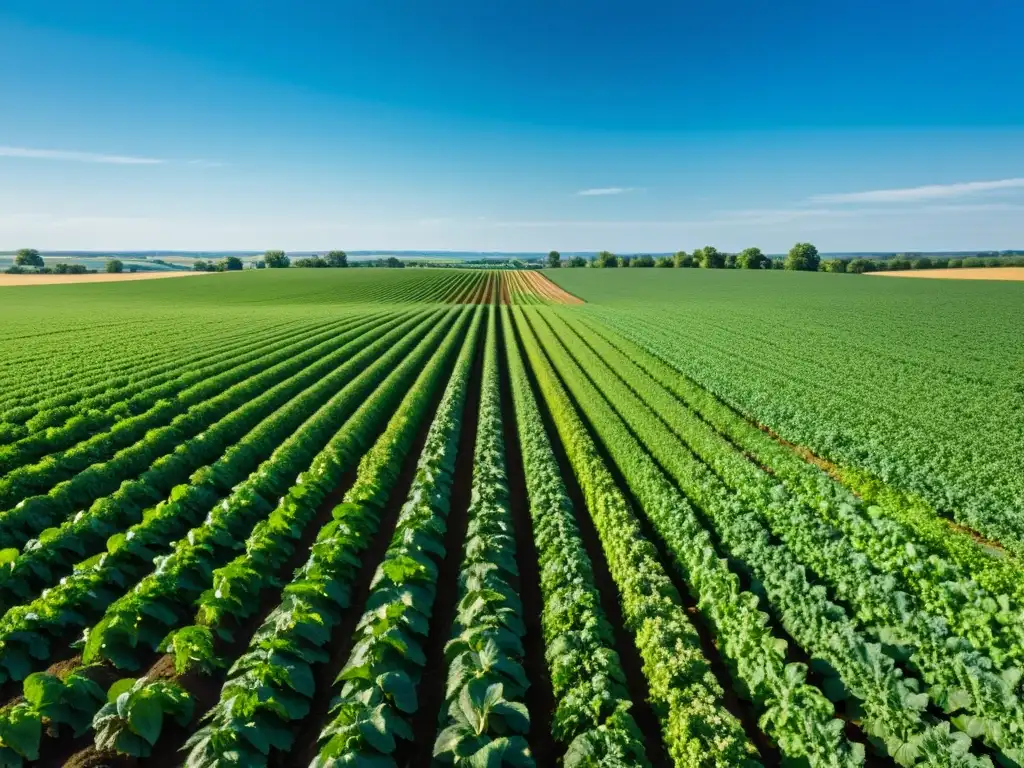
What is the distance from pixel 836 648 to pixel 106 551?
14.0 meters

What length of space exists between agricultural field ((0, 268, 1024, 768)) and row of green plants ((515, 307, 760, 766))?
0.05 metres

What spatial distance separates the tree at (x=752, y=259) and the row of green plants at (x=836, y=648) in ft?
495

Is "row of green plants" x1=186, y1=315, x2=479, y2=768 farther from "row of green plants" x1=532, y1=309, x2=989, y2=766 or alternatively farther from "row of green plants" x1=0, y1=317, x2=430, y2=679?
"row of green plants" x1=532, y1=309, x2=989, y2=766

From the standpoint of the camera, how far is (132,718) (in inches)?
233

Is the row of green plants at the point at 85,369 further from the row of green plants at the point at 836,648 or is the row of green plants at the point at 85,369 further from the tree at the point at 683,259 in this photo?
the tree at the point at 683,259

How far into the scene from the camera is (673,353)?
29.7m

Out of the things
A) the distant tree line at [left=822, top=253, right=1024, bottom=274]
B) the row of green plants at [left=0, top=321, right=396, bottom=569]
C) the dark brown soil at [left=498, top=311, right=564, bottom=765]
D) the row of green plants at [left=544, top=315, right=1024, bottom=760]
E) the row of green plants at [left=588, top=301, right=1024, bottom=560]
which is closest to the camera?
the row of green plants at [left=544, top=315, right=1024, bottom=760]

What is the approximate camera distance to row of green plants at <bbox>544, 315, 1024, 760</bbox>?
6074mm

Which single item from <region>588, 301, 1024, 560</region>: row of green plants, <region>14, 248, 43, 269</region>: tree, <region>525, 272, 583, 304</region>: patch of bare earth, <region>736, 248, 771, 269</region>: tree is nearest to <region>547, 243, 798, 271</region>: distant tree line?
<region>736, 248, 771, 269</region>: tree

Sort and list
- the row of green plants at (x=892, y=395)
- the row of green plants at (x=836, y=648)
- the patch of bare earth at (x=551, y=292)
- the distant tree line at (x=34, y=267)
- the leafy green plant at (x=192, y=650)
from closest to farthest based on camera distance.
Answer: the row of green plants at (x=836, y=648) → the leafy green plant at (x=192, y=650) → the row of green plants at (x=892, y=395) → the patch of bare earth at (x=551, y=292) → the distant tree line at (x=34, y=267)

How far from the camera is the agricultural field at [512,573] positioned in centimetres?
615

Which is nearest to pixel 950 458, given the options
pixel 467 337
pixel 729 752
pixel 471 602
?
pixel 729 752

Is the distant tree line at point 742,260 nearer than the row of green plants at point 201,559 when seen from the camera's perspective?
No

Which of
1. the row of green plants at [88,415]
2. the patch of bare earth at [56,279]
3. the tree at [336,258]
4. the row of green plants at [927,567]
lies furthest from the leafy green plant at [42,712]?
the tree at [336,258]
